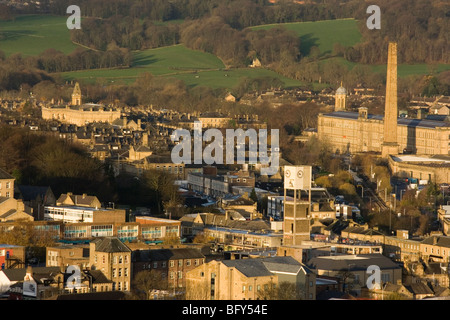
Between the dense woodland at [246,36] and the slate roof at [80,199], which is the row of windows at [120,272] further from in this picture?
the dense woodland at [246,36]

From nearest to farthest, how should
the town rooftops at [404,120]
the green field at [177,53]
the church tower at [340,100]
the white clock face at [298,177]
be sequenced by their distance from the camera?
1. the white clock face at [298,177]
2. the town rooftops at [404,120]
3. the church tower at [340,100]
4. the green field at [177,53]

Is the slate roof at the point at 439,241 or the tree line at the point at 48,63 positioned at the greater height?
the tree line at the point at 48,63

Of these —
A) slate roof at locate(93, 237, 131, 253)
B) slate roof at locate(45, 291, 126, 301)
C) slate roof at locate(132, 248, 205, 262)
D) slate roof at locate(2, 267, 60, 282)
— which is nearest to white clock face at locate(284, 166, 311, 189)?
slate roof at locate(132, 248, 205, 262)

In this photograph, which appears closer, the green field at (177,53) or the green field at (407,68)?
the green field at (177,53)

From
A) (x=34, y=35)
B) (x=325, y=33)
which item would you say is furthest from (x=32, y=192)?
(x=325, y=33)

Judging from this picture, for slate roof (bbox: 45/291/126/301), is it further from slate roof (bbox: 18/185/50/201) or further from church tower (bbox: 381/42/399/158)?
church tower (bbox: 381/42/399/158)

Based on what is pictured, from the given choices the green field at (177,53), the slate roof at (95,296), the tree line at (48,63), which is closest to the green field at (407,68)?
the green field at (177,53)

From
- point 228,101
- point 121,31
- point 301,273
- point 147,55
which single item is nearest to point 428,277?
point 301,273

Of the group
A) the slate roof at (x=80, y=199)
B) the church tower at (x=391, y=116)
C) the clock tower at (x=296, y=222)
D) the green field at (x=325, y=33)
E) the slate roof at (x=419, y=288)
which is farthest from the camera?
the green field at (x=325, y=33)
